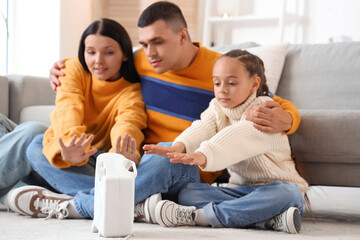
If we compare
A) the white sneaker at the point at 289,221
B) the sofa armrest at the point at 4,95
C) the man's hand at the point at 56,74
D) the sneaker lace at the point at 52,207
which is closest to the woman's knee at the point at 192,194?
the white sneaker at the point at 289,221

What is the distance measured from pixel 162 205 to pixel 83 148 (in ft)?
0.88

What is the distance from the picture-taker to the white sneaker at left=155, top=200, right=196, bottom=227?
1208 mm

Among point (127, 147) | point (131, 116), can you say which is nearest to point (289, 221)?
point (127, 147)

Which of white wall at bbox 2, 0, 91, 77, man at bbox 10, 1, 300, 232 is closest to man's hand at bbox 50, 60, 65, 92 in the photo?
man at bbox 10, 1, 300, 232

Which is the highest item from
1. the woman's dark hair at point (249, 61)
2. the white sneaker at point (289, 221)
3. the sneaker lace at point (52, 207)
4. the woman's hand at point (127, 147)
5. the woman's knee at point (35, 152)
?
the woman's dark hair at point (249, 61)

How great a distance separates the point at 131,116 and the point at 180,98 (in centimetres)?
16

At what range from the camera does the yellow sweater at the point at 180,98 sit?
149 cm

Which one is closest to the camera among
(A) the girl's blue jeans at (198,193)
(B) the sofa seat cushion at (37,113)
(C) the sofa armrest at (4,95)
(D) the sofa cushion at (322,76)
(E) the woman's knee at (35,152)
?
(A) the girl's blue jeans at (198,193)

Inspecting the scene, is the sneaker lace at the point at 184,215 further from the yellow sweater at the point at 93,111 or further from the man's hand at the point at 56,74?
the man's hand at the point at 56,74

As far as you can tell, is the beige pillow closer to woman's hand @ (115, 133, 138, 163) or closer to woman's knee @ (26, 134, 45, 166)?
woman's hand @ (115, 133, 138, 163)

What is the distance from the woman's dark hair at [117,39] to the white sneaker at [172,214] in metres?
0.51

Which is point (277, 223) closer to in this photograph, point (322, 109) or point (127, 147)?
point (127, 147)

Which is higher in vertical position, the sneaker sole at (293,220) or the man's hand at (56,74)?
the man's hand at (56,74)

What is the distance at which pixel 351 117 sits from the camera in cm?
146
